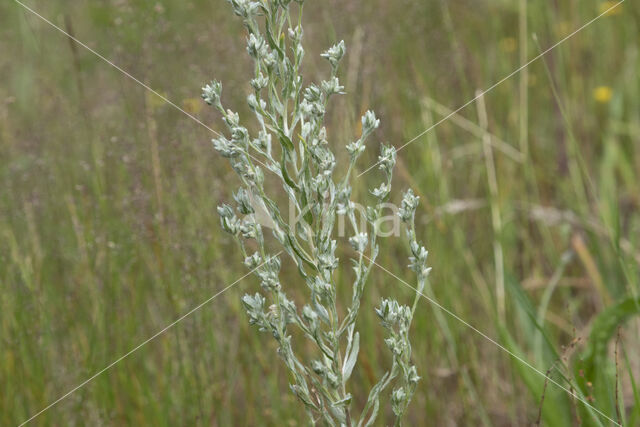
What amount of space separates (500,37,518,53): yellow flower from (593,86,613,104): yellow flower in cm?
42

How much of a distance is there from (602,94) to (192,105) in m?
1.90

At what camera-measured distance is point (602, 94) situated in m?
2.98

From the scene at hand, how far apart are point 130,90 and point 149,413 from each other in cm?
111

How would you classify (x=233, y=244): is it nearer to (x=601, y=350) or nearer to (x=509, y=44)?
(x=601, y=350)

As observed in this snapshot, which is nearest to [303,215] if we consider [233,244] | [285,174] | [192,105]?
[285,174]

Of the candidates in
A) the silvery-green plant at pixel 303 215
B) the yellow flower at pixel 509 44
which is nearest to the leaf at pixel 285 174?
the silvery-green plant at pixel 303 215

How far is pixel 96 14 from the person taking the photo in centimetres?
315

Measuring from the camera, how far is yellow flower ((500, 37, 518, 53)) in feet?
10.2

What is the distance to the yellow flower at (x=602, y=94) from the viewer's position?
2980mm

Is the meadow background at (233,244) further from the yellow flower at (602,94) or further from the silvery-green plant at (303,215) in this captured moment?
the silvery-green plant at (303,215)

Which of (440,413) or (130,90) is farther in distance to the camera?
(130,90)

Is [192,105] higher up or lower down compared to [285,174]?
higher up

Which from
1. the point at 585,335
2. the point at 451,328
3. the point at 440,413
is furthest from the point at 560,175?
the point at 440,413

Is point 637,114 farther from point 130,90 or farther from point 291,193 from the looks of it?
point 291,193
